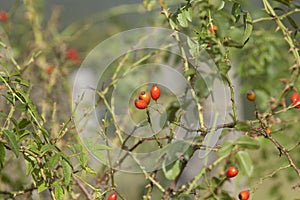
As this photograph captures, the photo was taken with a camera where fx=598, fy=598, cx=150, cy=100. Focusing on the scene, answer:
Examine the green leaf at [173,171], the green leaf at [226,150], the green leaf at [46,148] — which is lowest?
the green leaf at [46,148]

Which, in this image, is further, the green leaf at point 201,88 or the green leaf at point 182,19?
the green leaf at point 201,88

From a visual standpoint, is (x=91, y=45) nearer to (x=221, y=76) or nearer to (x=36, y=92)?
(x=36, y=92)

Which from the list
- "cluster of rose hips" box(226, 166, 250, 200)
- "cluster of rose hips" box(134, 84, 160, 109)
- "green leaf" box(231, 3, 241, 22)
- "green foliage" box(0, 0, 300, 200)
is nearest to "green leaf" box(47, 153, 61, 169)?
"green foliage" box(0, 0, 300, 200)

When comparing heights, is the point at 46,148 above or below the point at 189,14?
below

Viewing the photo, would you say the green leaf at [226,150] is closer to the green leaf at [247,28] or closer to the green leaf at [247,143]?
the green leaf at [247,143]

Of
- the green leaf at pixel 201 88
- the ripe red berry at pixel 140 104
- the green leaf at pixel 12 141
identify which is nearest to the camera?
the green leaf at pixel 12 141

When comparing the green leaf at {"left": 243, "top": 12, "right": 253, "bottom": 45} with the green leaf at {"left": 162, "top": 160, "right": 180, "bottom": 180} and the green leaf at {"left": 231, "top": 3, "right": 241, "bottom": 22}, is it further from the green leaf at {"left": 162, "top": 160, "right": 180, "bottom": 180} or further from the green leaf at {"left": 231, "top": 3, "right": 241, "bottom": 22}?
the green leaf at {"left": 162, "top": 160, "right": 180, "bottom": 180}

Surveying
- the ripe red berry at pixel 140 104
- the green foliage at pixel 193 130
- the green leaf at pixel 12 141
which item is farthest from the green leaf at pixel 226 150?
the green leaf at pixel 12 141

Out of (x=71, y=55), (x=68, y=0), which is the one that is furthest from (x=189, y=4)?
(x=68, y=0)

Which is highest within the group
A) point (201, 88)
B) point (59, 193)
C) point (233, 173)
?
point (201, 88)

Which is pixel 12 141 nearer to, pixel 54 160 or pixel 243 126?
pixel 54 160

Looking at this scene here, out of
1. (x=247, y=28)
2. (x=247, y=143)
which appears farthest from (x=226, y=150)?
(x=247, y=28)

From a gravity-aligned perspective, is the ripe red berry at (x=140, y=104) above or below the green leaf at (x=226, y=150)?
above

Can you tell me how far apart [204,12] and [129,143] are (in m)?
0.54
